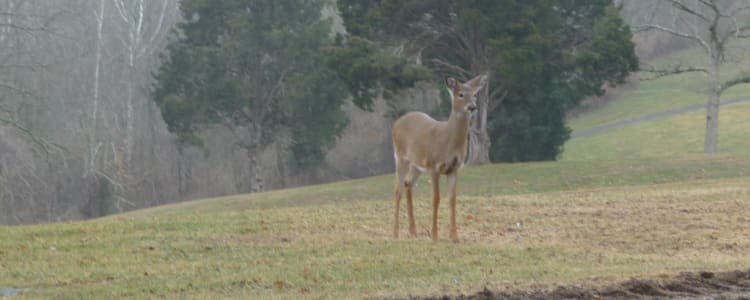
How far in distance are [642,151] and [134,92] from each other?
27.2 metres

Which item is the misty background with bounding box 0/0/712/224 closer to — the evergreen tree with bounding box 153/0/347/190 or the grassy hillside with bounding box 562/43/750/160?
the evergreen tree with bounding box 153/0/347/190

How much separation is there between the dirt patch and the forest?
953 inches

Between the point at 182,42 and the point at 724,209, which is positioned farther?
the point at 182,42

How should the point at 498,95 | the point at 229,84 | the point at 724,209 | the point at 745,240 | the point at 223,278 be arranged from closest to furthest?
the point at 223,278 < the point at 745,240 < the point at 724,209 < the point at 498,95 < the point at 229,84

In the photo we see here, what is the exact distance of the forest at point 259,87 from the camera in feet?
116

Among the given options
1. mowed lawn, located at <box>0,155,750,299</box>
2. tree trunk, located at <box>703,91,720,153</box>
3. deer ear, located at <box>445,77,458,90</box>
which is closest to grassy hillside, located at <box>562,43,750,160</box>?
tree trunk, located at <box>703,91,720,153</box>

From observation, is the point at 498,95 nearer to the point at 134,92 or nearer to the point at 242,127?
the point at 242,127

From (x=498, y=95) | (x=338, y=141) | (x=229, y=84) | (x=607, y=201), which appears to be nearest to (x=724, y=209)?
(x=607, y=201)

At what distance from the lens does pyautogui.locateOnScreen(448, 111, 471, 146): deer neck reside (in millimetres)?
12992

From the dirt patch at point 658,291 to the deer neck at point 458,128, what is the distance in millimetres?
3621

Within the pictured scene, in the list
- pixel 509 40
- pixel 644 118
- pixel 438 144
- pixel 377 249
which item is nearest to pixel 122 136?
pixel 509 40

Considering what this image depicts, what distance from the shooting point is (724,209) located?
55.2ft

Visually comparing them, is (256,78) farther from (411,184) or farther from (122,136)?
(411,184)

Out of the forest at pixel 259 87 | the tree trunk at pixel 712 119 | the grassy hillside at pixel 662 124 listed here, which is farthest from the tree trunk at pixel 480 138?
the grassy hillside at pixel 662 124
